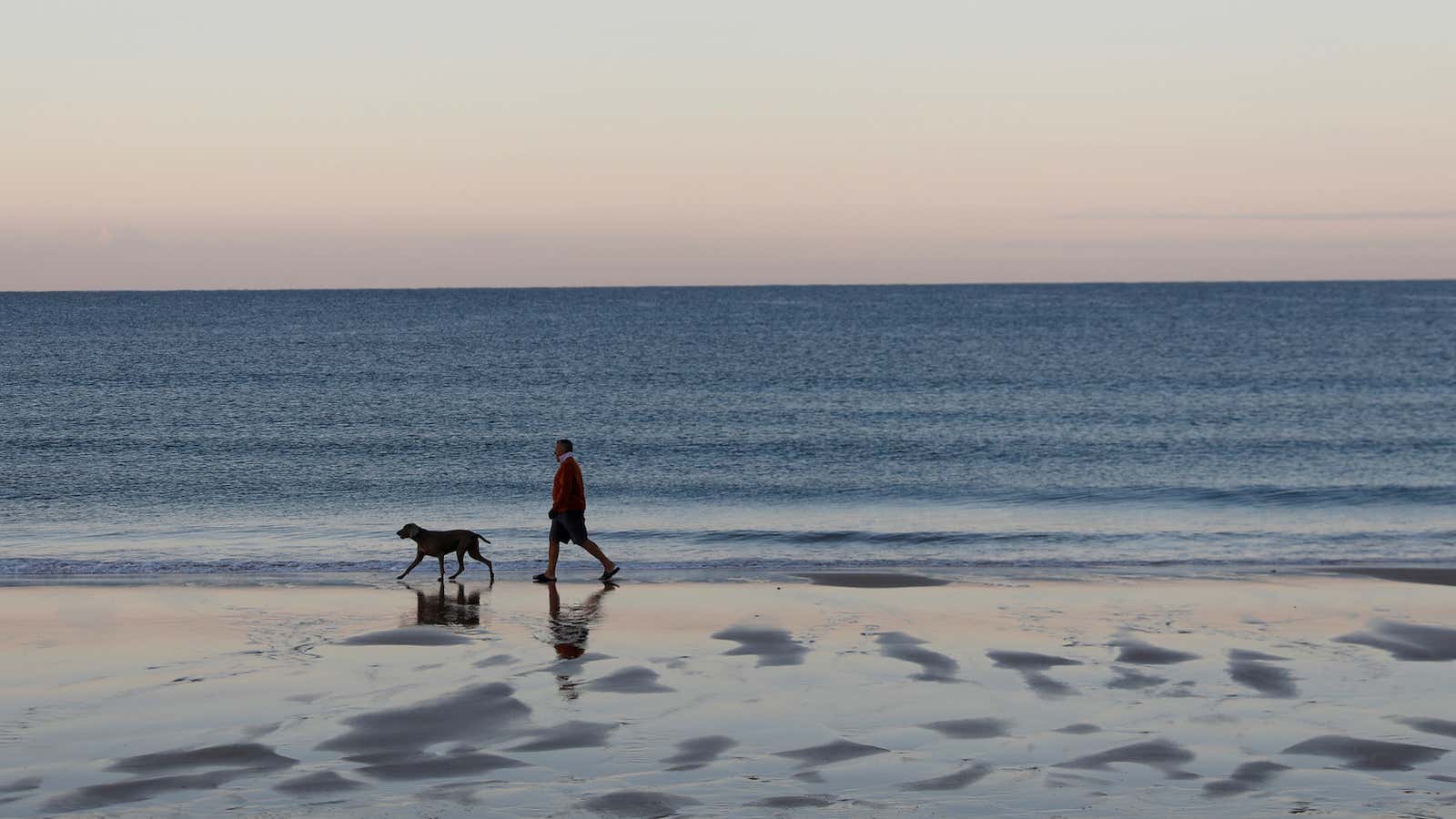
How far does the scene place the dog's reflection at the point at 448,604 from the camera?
1409cm

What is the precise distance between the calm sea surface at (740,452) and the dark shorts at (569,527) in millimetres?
2047

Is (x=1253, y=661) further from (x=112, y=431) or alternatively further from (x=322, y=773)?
(x=112, y=431)

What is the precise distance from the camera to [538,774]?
340 inches

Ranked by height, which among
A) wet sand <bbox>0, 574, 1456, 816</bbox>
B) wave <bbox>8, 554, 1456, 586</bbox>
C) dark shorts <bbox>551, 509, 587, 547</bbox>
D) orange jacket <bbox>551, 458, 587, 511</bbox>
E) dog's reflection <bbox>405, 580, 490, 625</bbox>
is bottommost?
wave <bbox>8, 554, 1456, 586</bbox>

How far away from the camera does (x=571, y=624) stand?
1384cm

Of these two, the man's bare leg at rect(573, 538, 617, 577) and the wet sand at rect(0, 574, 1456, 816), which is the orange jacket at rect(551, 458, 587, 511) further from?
the wet sand at rect(0, 574, 1456, 816)

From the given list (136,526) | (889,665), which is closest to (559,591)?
(889,665)

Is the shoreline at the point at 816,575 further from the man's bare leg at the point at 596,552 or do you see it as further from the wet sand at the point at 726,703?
the wet sand at the point at 726,703

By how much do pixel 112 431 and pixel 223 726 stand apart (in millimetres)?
32146

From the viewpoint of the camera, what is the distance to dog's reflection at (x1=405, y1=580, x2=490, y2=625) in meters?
14.1

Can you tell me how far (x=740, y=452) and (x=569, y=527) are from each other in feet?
59.0

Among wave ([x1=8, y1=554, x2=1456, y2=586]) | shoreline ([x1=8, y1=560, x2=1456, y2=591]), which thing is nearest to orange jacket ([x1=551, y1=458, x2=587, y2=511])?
shoreline ([x1=8, y1=560, x2=1456, y2=591])

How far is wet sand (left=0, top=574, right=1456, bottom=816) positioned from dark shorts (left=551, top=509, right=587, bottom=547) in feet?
3.80

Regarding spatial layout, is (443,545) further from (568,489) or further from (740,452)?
(740,452)
